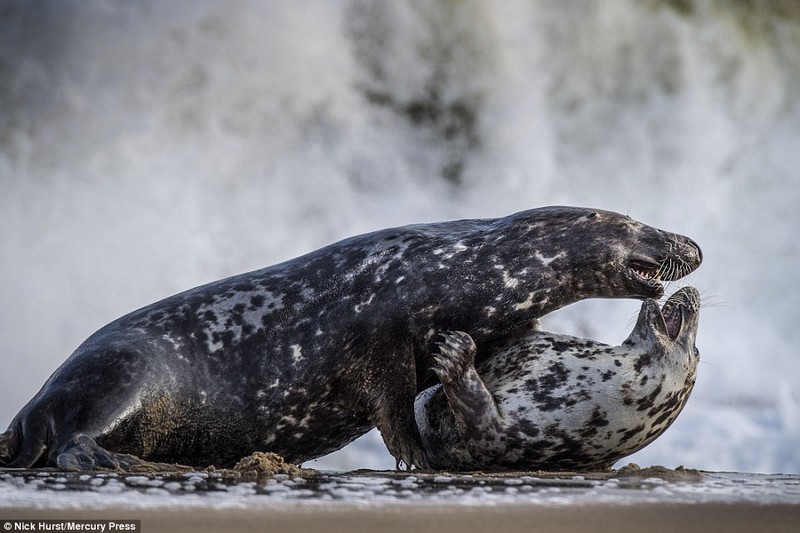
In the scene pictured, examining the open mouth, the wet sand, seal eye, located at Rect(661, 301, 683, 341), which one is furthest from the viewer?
the open mouth

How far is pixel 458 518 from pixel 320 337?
3.61 metres

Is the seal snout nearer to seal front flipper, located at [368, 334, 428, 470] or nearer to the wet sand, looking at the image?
seal front flipper, located at [368, 334, 428, 470]

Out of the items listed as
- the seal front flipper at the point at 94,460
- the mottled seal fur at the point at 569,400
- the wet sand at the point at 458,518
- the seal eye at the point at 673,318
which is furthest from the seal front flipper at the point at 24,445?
the seal eye at the point at 673,318

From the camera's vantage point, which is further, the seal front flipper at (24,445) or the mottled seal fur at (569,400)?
the mottled seal fur at (569,400)

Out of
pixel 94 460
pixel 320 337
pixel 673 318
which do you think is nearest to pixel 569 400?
pixel 673 318

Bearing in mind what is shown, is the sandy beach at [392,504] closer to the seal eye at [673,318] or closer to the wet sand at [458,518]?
the wet sand at [458,518]

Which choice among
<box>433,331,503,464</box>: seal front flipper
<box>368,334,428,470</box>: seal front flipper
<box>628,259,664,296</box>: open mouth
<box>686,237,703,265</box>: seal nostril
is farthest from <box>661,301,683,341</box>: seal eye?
<box>368,334,428,470</box>: seal front flipper

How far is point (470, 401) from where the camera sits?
6.23 m

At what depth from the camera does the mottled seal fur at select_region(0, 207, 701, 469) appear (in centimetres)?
629

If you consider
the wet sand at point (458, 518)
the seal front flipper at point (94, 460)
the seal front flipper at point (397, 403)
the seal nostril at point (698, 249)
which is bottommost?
the wet sand at point (458, 518)

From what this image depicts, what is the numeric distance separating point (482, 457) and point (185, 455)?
2.00 m

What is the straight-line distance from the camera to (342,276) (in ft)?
22.5

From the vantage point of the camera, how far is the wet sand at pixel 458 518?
2.94 meters

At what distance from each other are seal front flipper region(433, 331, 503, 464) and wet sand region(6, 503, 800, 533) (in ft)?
9.14
